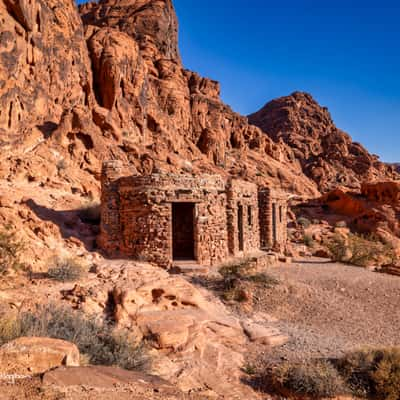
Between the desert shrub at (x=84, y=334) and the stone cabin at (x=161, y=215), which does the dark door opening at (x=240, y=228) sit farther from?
the desert shrub at (x=84, y=334)

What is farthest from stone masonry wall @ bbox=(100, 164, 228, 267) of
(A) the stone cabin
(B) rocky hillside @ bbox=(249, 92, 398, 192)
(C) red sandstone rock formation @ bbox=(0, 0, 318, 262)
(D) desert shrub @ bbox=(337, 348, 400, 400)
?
Answer: (B) rocky hillside @ bbox=(249, 92, 398, 192)

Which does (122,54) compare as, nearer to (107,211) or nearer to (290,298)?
(107,211)

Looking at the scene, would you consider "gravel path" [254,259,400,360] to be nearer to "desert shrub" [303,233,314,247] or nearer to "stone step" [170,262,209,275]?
"stone step" [170,262,209,275]

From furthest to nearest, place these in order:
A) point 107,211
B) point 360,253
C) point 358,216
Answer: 1. point 358,216
2. point 360,253
3. point 107,211

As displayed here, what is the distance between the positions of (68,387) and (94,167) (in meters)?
17.9

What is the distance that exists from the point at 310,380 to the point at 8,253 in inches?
285

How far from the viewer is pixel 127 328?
249 inches

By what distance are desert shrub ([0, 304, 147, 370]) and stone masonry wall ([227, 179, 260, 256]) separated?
793 centimetres

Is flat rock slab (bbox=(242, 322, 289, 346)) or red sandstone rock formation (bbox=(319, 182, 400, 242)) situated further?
red sandstone rock formation (bbox=(319, 182, 400, 242))

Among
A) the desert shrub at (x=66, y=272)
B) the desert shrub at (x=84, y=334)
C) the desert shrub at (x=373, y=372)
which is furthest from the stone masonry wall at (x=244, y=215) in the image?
the desert shrub at (x=84, y=334)

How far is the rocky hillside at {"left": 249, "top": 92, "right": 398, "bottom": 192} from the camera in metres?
49.6

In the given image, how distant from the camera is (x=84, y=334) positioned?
5078mm

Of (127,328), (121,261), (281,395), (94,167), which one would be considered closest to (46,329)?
(127,328)

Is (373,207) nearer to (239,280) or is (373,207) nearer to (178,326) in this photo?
(239,280)
